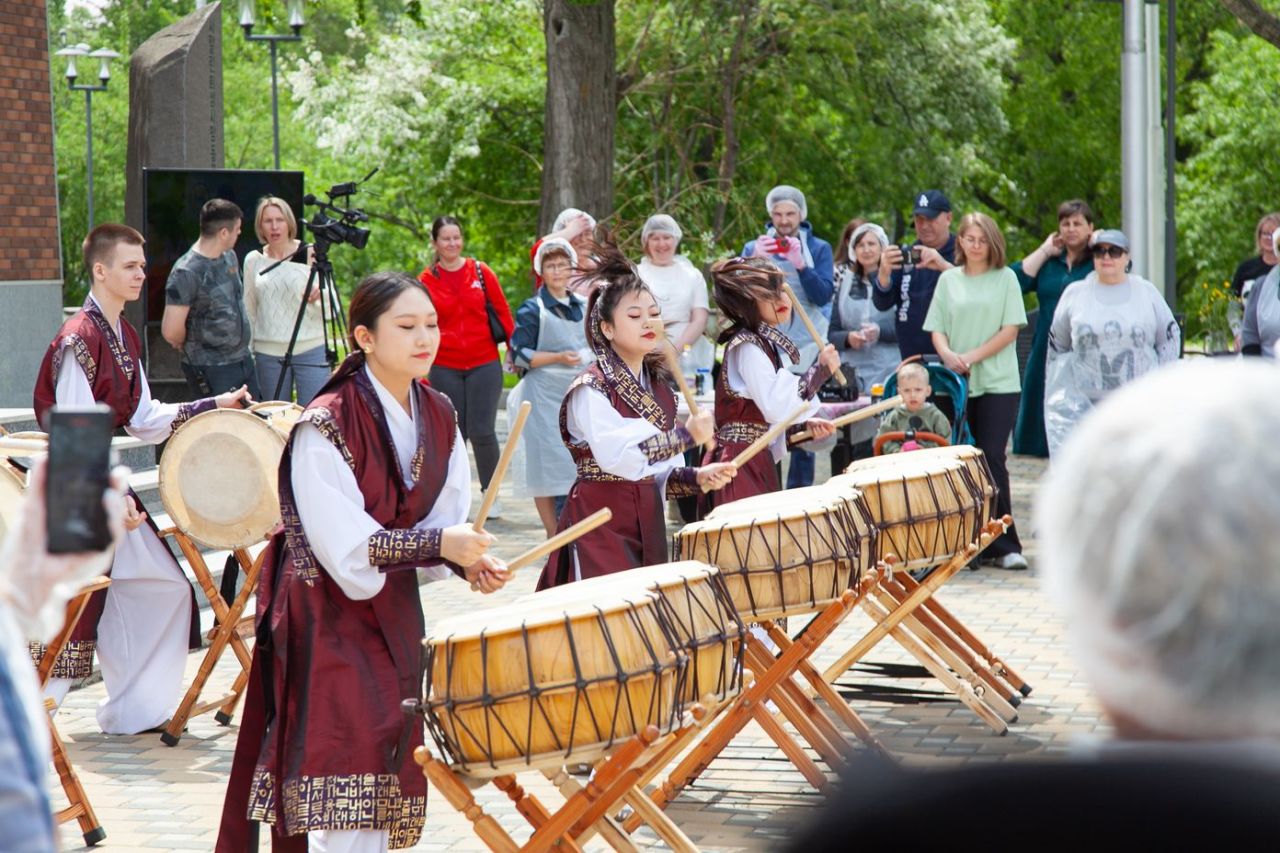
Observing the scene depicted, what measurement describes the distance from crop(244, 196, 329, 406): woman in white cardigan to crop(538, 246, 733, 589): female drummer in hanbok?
4.04m

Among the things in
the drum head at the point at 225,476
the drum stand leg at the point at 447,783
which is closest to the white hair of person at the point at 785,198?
the drum head at the point at 225,476

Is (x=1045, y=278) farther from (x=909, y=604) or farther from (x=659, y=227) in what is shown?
(x=909, y=604)

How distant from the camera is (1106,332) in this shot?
898cm

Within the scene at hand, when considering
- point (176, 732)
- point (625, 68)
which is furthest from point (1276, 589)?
point (625, 68)

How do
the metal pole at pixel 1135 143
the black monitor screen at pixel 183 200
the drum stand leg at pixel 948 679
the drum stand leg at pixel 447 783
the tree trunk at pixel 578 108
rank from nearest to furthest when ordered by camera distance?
the drum stand leg at pixel 447 783 → the drum stand leg at pixel 948 679 → the black monitor screen at pixel 183 200 → the tree trunk at pixel 578 108 → the metal pole at pixel 1135 143

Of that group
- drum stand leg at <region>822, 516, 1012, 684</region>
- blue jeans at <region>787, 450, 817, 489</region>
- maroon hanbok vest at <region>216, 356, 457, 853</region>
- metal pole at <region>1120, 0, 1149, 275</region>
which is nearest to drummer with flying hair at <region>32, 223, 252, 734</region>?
maroon hanbok vest at <region>216, 356, 457, 853</region>

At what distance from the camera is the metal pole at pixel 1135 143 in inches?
572

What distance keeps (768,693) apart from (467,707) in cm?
196

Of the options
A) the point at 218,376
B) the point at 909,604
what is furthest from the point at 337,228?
the point at 909,604

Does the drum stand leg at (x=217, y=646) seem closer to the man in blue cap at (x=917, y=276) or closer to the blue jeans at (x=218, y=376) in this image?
the blue jeans at (x=218, y=376)

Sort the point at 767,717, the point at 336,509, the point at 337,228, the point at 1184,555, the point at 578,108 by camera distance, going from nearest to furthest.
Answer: the point at 1184,555 < the point at 336,509 < the point at 767,717 < the point at 337,228 < the point at 578,108

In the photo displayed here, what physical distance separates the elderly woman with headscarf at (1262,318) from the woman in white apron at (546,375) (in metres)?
3.63

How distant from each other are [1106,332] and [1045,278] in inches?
47.4

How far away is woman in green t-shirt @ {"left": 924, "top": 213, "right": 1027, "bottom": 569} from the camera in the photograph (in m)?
9.25
